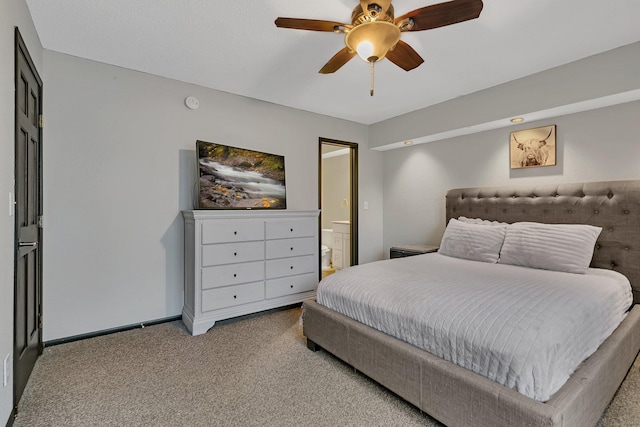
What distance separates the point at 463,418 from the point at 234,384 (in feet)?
4.45

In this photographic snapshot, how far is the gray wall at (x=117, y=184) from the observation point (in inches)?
101

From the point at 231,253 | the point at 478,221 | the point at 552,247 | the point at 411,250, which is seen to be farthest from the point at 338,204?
the point at 552,247

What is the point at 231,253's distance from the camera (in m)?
3.01

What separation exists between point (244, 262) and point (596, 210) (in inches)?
127

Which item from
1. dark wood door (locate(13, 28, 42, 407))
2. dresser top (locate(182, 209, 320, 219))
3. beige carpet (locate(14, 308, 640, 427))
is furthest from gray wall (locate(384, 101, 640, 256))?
dark wood door (locate(13, 28, 42, 407))

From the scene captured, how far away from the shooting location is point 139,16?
209 centimetres

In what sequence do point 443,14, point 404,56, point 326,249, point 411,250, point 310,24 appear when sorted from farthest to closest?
point 326,249 < point 411,250 < point 404,56 < point 310,24 < point 443,14

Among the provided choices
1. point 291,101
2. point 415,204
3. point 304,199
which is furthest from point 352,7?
point 415,204

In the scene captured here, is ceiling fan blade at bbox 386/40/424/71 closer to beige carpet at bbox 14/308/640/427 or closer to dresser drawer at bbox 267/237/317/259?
dresser drawer at bbox 267/237/317/259

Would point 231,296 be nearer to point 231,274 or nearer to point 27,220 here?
point 231,274

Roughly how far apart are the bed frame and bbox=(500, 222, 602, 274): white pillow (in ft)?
0.84

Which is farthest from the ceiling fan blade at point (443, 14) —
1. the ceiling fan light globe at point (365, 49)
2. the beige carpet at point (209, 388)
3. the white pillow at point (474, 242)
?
the beige carpet at point (209, 388)

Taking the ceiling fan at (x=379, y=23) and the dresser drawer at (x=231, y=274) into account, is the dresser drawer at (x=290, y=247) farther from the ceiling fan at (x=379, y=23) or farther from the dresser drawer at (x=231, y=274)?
the ceiling fan at (x=379, y=23)

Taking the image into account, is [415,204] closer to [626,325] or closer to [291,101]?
[291,101]
